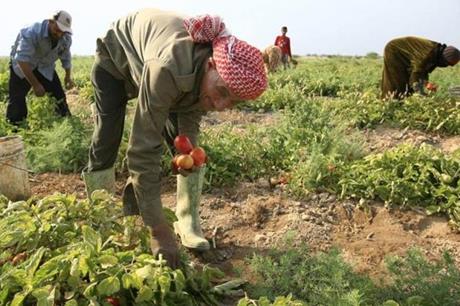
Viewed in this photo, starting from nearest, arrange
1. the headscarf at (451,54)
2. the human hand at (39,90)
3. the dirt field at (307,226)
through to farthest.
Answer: the dirt field at (307,226) → the human hand at (39,90) → the headscarf at (451,54)

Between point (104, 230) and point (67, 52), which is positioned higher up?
point (67, 52)

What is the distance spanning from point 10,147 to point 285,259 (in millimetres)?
2017

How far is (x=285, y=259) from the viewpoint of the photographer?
98.9 inches

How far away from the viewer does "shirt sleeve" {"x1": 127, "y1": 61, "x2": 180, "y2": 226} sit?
6.87ft

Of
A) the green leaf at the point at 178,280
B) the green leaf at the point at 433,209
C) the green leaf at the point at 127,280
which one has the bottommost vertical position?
the green leaf at the point at 433,209

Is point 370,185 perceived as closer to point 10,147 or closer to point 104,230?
point 104,230

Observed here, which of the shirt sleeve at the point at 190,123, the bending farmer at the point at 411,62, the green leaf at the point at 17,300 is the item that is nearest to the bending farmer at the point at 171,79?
the shirt sleeve at the point at 190,123

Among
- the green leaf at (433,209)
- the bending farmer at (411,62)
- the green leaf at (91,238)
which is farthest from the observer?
the bending farmer at (411,62)

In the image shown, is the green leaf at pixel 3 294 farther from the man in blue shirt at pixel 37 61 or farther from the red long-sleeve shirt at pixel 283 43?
the red long-sleeve shirt at pixel 283 43

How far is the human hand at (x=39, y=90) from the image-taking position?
16.8ft

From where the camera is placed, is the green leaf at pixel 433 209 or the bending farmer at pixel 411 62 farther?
the bending farmer at pixel 411 62

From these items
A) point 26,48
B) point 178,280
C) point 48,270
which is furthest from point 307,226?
point 26,48

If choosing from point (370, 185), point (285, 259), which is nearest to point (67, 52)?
point (370, 185)

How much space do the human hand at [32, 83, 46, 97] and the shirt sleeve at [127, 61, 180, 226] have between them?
3345 millimetres
